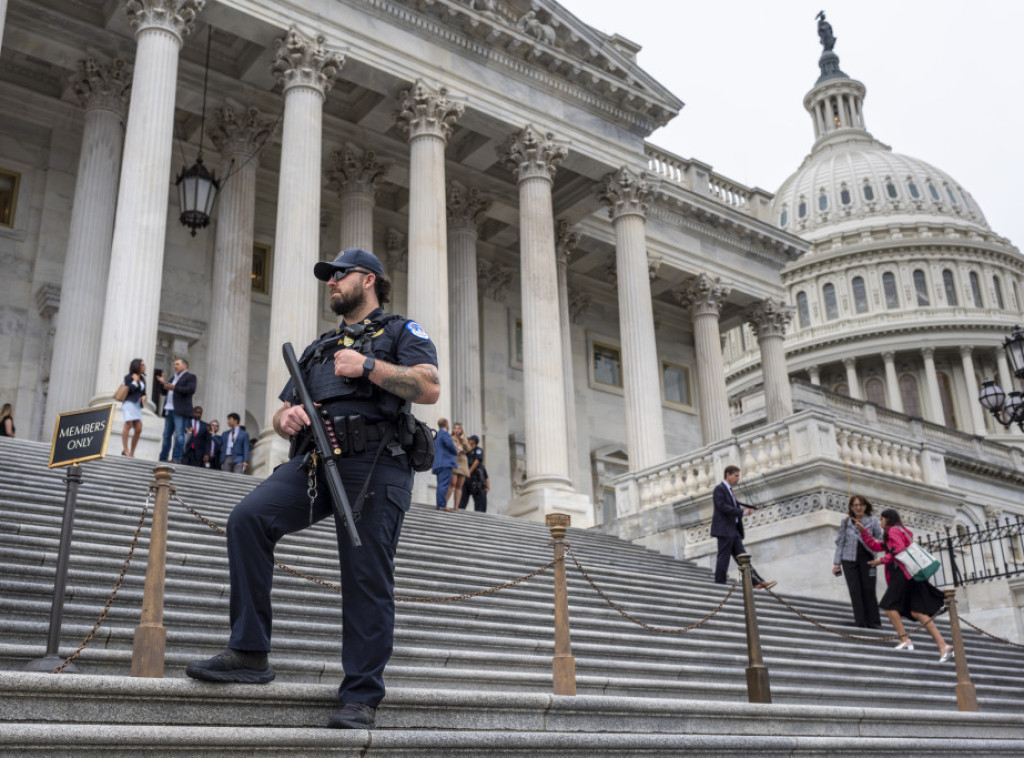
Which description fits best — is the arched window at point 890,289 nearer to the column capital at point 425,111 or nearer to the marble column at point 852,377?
the marble column at point 852,377

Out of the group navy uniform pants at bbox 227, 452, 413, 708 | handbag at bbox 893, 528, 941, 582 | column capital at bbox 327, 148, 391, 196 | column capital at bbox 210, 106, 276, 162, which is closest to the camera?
navy uniform pants at bbox 227, 452, 413, 708

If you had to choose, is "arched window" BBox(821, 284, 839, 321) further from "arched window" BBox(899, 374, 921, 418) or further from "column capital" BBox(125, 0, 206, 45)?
"column capital" BBox(125, 0, 206, 45)

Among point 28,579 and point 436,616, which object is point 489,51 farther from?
point 28,579

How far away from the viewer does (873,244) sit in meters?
83.7

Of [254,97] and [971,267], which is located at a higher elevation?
[971,267]

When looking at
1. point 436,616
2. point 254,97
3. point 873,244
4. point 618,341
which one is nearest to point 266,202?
point 254,97

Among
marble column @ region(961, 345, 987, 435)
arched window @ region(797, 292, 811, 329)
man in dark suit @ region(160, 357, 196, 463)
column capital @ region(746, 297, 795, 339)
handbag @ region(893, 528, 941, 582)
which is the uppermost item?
arched window @ region(797, 292, 811, 329)

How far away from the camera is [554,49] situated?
24.8 meters

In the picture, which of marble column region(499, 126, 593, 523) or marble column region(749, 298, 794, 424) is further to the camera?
marble column region(749, 298, 794, 424)

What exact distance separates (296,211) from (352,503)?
51.1 feet

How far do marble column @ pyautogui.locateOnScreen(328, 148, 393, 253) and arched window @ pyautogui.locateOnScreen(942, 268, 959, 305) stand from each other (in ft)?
222

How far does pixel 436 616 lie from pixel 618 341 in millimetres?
25085

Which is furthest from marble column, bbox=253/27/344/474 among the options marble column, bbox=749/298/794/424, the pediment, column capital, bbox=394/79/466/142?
marble column, bbox=749/298/794/424

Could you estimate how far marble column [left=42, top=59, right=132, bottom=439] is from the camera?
1998cm
